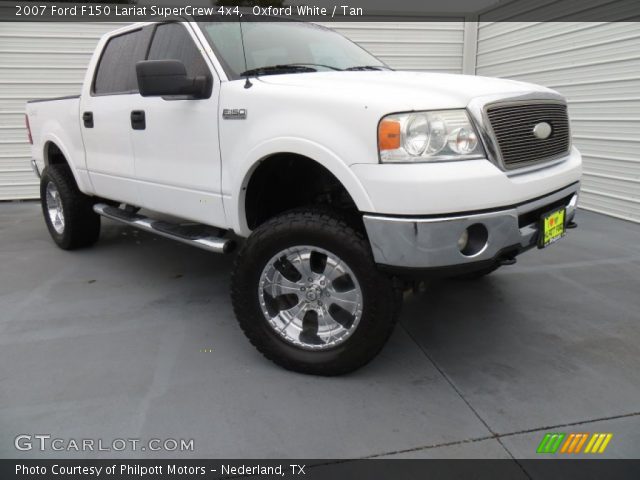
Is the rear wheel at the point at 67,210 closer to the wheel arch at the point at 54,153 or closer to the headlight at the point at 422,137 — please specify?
the wheel arch at the point at 54,153

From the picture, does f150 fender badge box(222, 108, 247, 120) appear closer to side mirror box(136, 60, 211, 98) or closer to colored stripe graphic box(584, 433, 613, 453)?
side mirror box(136, 60, 211, 98)

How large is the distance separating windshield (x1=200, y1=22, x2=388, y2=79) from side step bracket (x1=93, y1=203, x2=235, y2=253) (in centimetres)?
100

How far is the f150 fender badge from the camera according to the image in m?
2.74

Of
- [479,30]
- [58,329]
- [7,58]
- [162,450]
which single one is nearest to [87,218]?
[58,329]

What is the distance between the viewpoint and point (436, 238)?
2199 millimetres

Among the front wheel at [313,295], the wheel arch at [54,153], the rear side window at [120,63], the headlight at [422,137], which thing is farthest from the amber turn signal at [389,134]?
the wheel arch at [54,153]

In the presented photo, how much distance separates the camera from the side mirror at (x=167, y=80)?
2.76 meters

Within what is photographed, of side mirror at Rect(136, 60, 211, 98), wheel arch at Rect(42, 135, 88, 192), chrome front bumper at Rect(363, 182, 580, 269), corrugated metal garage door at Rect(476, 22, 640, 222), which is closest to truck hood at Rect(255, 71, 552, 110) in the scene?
side mirror at Rect(136, 60, 211, 98)

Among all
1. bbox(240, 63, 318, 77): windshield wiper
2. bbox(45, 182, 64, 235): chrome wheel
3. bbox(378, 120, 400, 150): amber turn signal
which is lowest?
bbox(45, 182, 64, 235): chrome wheel

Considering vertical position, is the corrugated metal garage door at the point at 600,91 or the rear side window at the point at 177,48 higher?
the rear side window at the point at 177,48

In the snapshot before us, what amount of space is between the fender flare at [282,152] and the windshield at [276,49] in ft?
1.94

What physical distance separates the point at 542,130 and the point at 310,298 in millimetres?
1517

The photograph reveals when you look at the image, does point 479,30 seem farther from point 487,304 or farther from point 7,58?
point 7,58

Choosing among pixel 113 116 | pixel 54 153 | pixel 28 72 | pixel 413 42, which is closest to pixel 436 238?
pixel 113 116
